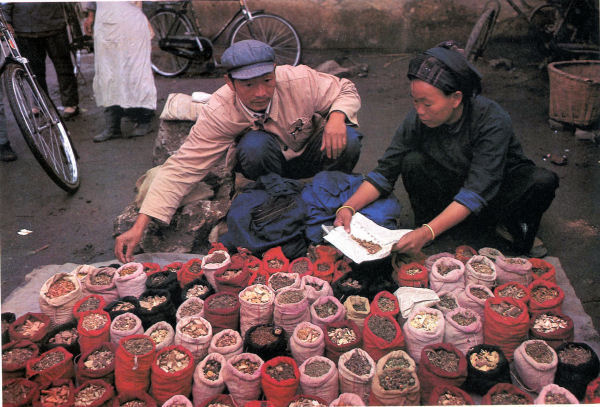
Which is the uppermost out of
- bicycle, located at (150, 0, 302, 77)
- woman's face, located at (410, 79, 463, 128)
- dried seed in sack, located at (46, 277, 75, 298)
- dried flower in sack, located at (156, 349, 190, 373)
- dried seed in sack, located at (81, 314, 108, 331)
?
woman's face, located at (410, 79, 463, 128)

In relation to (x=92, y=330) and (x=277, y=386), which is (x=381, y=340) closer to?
(x=277, y=386)

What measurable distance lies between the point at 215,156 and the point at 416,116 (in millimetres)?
1112

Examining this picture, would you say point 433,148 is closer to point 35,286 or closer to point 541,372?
point 541,372

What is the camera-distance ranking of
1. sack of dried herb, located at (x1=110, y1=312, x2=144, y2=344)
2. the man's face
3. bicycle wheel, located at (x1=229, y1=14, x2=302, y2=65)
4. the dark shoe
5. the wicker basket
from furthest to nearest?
bicycle wheel, located at (x1=229, y1=14, x2=302, y2=65)
the dark shoe
the wicker basket
the man's face
sack of dried herb, located at (x1=110, y1=312, x2=144, y2=344)

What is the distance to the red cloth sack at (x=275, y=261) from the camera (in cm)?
242

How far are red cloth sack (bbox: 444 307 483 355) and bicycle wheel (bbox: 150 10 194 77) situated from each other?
17.7 ft

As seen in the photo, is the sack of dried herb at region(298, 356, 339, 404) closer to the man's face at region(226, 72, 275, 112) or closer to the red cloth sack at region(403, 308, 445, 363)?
the red cloth sack at region(403, 308, 445, 363)

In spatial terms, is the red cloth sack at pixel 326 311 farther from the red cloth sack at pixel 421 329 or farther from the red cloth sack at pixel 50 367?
the red cloth sack at pixel 50 367

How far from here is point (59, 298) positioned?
2168 millimetres

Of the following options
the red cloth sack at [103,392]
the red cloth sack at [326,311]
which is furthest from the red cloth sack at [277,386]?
the red cloth sack at [103,392]

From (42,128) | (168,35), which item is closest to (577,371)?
(42,128)

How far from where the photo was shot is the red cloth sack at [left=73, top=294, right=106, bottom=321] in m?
2.17

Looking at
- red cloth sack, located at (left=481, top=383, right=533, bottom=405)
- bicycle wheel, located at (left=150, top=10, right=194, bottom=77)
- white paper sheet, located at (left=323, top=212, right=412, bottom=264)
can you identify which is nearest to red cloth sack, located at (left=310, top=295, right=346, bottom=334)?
white paper sheet, located at (left=323, top=212, right=412, bottom=264)

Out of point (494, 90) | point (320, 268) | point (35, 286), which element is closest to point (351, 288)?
point (320, 268)
